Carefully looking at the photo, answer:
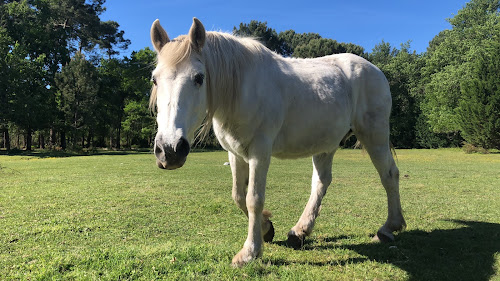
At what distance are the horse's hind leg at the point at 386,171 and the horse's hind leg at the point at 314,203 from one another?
578 mm

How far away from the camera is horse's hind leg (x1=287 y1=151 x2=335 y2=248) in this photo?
3.35 metres

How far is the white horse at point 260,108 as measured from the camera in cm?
219

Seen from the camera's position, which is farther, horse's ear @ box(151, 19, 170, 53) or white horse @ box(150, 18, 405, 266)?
horse's ear @ box(151, 19, 170, 53)

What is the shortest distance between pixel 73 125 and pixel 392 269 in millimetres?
33375

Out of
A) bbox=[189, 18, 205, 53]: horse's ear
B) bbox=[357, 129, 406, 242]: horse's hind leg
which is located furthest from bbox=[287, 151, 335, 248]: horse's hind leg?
bbox=[189, 18, 205, 53]: horse's ear

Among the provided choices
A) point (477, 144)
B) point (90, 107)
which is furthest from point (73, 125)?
point (477, 144)

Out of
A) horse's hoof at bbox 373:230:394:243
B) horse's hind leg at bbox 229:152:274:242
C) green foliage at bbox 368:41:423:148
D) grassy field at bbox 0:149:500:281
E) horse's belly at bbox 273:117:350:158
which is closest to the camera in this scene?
grassy field at bbox 0:149:500:281

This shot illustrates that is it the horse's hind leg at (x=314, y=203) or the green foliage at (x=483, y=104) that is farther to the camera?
the green foliage at (x=483, y=104)

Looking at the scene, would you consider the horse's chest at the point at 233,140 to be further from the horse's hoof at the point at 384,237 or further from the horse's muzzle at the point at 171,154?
the horse's hoof at the point at 384,237

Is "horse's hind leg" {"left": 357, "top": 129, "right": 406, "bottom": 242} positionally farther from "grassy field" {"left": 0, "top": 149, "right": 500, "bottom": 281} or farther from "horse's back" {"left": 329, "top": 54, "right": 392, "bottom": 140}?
"grassy field" {"left": 0, "top": 149, "right": 500, "bottom": 281}

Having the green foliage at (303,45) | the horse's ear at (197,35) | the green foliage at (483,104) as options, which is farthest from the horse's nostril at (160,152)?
the green foliage at (483,104)

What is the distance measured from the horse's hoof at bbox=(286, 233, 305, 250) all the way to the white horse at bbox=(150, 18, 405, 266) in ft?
0.04

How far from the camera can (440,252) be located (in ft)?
10.5

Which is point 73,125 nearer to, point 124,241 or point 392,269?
point 124,241
